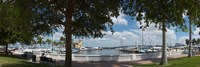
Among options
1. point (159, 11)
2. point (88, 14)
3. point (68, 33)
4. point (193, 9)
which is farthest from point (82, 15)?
point (193, 9)

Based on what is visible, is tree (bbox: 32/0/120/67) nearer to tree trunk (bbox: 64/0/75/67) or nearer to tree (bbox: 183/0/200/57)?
tree trunk (bbox: 64/0/75/67)

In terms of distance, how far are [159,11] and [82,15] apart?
5677 millimetres

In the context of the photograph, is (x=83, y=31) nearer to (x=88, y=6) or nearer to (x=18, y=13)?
(x=88, y=6)

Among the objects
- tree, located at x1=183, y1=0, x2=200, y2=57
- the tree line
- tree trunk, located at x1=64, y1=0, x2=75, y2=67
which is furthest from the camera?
tree trunk, located at x1=64, y1=0, x2=75, y2=67

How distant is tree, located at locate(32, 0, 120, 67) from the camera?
1633cm

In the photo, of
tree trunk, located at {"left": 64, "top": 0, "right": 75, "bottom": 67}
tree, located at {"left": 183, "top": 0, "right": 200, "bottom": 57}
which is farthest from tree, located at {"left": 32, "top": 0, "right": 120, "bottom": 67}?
tree, located at {"left": 183, "top": 0, "right": 200, "bottom": 57}

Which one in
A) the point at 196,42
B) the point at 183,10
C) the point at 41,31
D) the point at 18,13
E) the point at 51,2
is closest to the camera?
the point at 183,10

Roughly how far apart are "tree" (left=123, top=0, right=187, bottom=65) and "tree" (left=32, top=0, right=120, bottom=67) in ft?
3.96

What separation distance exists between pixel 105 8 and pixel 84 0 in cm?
140

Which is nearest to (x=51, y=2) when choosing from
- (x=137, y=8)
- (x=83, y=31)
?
(x=83, y=31)

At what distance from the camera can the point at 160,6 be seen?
14.0 m

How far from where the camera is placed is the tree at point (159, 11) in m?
13.8

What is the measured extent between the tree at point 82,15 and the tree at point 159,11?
1.21 metres

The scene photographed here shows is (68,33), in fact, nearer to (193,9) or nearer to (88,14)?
(88,14)
